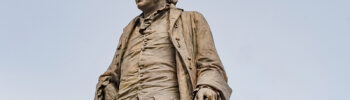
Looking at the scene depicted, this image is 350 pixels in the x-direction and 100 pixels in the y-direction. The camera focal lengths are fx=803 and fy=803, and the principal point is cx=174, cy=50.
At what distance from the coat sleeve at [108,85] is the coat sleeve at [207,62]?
127 centimetres

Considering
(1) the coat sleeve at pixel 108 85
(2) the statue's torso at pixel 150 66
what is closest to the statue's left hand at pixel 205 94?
(2) the statue's torso at pixel 150 66

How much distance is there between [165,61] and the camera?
11.0 m

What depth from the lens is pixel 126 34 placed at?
39.3ft

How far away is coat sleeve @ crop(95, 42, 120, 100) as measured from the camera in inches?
444

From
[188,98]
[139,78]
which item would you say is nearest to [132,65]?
[139,78]

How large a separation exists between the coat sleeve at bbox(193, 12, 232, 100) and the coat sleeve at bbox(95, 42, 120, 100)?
1.27 metres

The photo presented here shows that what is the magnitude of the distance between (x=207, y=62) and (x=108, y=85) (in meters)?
1.52

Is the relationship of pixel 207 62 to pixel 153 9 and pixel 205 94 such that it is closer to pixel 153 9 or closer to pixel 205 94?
pixel 205 94

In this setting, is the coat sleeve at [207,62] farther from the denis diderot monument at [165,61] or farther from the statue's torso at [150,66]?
the statue's torso at [150,66]

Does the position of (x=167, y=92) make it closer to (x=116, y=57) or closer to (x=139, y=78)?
(x=139, y=78)

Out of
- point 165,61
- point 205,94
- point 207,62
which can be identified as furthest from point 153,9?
point 205,94

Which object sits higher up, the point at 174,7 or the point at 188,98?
the point at 174,7

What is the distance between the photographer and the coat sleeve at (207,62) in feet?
34.2

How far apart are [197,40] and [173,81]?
3.18 ft
